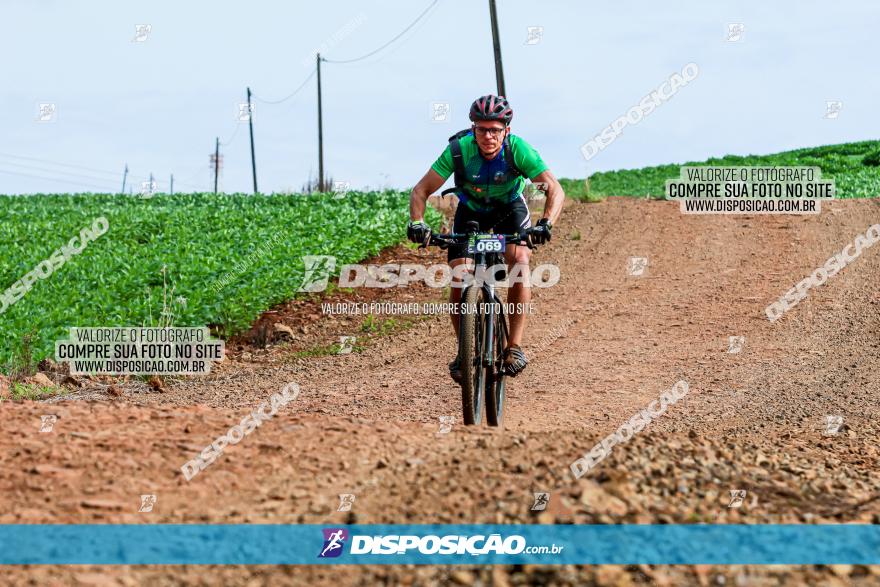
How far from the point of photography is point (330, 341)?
46.9 feet

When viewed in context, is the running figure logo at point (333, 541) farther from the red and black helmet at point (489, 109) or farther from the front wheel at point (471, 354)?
the red and black helmet at point (489, 109)

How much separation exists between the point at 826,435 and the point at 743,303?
21.8 ft

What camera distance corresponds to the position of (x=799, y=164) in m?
36.6

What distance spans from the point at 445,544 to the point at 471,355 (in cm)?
284

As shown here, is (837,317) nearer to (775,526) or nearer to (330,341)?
(330,341)

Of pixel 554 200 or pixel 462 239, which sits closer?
pixel 462 239

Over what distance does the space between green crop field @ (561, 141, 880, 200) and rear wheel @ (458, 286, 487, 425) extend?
57.7 feet

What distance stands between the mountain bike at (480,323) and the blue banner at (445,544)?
105 inches

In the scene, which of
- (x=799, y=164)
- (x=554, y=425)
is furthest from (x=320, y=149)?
(x=554, y=425)

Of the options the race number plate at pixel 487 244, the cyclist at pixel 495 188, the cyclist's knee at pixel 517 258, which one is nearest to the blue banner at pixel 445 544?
the cyclist at pixel 495 188

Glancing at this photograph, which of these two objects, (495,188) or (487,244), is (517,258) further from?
(495,188)

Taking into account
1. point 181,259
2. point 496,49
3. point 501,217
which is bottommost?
point 501,217

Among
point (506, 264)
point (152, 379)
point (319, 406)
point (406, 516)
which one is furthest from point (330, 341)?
point (406, 516)

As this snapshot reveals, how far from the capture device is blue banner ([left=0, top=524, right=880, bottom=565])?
13.0 ft
